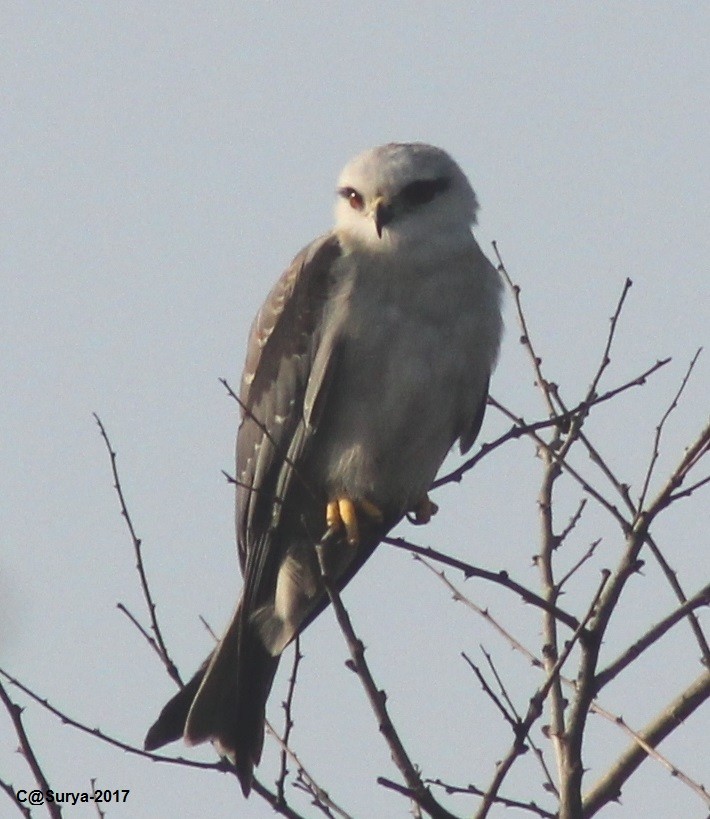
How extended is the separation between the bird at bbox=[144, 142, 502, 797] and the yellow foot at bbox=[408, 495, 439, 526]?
0.04 m

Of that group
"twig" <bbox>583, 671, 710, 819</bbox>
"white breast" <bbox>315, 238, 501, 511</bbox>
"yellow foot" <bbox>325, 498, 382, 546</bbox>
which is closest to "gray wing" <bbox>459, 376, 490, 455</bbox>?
"white breast" <bbox>315, 238, 501, 511</bbox>

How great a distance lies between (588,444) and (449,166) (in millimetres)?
2036

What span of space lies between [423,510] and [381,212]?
1225 millimetres

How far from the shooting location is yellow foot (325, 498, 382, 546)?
18.1 ft

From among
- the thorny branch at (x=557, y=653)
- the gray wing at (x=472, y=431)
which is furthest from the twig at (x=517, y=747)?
the gray wing at (x=472, y=431)

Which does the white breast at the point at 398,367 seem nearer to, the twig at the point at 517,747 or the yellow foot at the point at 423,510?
the yellow foot at the point at 423,510

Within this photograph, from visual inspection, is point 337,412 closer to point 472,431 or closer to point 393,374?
point 393,374

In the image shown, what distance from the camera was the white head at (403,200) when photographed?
582cm

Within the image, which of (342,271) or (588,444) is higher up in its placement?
(342,271)

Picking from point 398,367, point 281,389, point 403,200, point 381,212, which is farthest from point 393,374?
point 403,200

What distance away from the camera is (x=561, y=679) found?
14.9ft

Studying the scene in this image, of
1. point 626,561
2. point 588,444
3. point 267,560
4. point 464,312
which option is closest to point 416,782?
point 626,561

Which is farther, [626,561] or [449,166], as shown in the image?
[449,166]

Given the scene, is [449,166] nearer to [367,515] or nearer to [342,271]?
[342,271]
